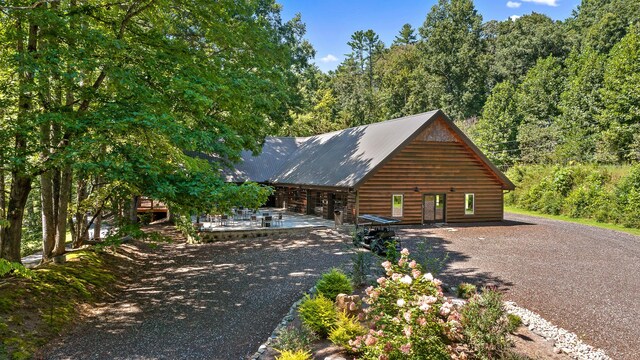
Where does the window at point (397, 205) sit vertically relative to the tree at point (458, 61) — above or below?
below

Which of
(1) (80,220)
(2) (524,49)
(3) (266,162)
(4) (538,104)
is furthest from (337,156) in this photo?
(2) (524,49)

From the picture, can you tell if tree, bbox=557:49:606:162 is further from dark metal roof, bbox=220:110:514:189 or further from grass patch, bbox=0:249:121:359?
grass patch, bbox=0:249:121:359

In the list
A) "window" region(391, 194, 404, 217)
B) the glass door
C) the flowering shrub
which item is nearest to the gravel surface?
the flowering shrub

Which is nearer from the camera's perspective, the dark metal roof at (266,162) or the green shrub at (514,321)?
the green shrub at (514,321)

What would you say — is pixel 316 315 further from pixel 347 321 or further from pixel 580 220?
pixel 580 220

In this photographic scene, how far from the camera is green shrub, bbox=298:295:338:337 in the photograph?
7.14 metres

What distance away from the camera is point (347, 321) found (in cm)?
680

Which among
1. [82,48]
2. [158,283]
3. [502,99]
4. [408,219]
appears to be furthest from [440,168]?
[502,99]

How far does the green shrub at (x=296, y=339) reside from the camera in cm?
659

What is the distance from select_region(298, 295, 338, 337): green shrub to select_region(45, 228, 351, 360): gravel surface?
125cm

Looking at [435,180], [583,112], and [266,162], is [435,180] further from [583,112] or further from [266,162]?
[583,112]

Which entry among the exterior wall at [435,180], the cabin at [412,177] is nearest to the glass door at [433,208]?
the cabin at [412,177]

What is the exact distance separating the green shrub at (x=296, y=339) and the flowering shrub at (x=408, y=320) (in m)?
1.10

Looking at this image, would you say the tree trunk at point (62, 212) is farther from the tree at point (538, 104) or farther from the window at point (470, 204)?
the tree at point (538, 104)
